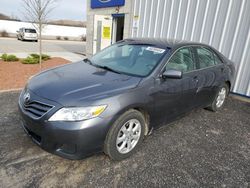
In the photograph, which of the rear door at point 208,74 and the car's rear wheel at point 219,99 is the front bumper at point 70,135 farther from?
the car's rear wheel at point 219,99

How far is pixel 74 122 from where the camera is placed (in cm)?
214

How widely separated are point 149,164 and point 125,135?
1.68 feet

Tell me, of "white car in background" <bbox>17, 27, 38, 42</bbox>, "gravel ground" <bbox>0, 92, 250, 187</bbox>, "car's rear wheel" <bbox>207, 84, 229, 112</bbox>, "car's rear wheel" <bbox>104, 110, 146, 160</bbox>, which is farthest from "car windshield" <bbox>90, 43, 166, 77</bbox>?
"white car in background" <bbox>17, 27, 38, 42</bbox>

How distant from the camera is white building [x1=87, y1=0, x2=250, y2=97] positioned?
18.5 ft

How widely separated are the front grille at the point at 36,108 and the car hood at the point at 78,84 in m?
0.11

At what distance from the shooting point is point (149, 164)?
2656 mm

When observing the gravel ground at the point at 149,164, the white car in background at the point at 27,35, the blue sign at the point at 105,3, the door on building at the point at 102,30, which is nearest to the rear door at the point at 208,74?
the gravel ground at the point at 149,164

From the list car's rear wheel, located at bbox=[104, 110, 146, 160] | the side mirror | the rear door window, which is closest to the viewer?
car's rear wheel, located at bbox=[104, 110, 146, 160]

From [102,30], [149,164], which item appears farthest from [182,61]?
[102,30]

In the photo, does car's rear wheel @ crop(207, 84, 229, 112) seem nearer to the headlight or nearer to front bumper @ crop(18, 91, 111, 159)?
front bumper @ crop(18, 91, 111, 159)

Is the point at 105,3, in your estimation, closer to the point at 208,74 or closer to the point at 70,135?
the point at 208,74

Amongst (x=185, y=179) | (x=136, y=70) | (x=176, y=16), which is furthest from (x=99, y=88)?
(x=176, y=16)

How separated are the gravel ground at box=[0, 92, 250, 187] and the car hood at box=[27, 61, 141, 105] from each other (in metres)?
0.87

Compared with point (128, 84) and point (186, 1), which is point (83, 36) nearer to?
point (186, 1)
